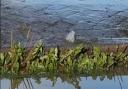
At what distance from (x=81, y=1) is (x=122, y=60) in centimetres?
504

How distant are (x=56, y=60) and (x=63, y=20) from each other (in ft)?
12.3

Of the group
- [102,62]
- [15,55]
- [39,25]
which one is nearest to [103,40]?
[39,25]

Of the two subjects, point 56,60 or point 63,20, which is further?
point 63,20

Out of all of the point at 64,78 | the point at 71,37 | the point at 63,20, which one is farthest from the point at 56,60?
the point at 63,20

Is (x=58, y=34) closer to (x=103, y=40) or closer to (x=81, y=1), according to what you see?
(x=103, y=40)

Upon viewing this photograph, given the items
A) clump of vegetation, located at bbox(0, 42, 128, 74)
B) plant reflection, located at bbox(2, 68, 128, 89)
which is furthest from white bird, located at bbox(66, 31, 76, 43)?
plant reflection, located at bbox(2, 68, 128, 89)

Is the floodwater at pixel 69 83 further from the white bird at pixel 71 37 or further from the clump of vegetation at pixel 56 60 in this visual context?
the white bird at pixel 71 37

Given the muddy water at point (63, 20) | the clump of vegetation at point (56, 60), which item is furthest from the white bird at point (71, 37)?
the clump of vegetation at point (56, 60)

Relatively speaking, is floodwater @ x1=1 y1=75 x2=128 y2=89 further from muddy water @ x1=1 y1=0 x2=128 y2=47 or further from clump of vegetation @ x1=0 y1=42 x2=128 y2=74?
muddy water @ x1=1 y1=0 x2=128 y2=47

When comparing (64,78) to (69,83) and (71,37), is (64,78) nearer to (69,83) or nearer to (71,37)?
(69,83)

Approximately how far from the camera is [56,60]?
23.6 feet

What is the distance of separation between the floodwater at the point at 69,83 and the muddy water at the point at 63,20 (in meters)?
1.86

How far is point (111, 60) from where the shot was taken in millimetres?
7434

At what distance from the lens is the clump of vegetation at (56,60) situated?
280 inches
